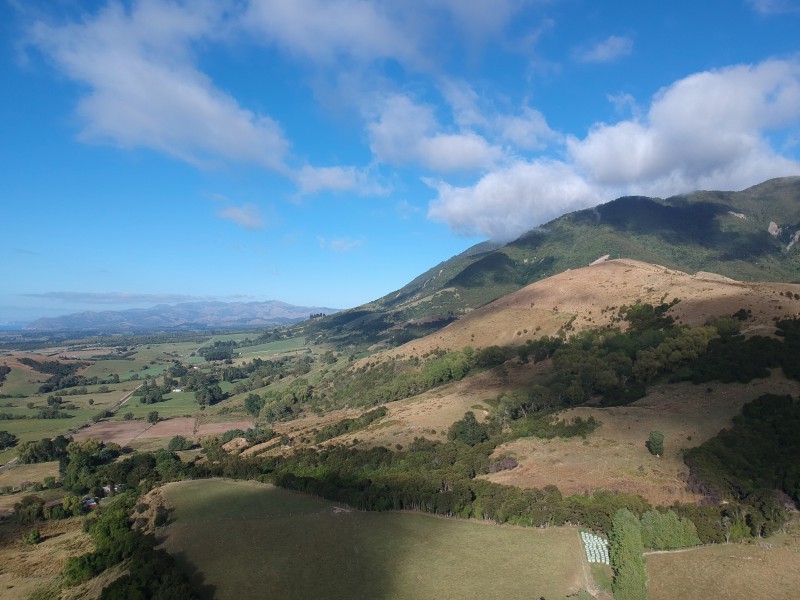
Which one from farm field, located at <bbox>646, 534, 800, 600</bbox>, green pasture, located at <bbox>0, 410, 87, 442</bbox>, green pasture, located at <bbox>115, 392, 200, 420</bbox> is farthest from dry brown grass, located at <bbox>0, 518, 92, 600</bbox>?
green pasture, located at <bbox>115, 392, 200, 420</bbox>

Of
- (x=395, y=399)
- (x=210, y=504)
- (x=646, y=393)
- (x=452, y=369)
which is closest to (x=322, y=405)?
(x=395, y=399)

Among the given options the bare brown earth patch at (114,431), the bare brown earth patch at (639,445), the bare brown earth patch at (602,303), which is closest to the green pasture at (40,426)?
the bare brown earth patch at (114,431)

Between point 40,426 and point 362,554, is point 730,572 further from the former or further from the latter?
point 40,426

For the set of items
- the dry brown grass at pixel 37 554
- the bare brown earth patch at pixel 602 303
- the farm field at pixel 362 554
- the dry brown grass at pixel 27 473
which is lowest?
the dry brown grass at pixel 27 473

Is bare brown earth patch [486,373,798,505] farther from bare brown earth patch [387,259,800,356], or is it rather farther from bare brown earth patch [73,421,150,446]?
bare brown earth patch [73,421,150,446]

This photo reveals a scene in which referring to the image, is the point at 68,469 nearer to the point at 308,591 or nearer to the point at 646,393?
the point at 308,591

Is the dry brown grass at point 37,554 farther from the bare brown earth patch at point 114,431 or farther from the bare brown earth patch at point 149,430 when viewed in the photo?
the bare brown earth patch at point 114,431
